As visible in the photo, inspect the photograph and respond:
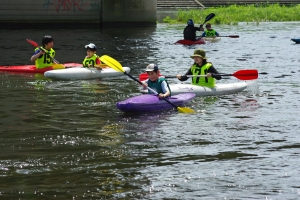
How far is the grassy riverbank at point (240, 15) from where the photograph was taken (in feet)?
149

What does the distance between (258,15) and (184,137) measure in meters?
37.9

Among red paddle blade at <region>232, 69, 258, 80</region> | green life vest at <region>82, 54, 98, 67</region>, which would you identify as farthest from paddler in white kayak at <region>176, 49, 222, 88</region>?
green life vest at <region>82, 54, 98, 67</region>

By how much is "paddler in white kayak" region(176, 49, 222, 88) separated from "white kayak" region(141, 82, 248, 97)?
7.5 inches

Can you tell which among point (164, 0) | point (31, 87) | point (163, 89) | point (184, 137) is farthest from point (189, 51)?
point (164, 0)

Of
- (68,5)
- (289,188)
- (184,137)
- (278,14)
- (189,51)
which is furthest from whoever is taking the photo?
(278,14)

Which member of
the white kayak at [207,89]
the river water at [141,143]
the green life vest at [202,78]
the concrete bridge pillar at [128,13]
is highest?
the concrete bridge pillar at [128,13]

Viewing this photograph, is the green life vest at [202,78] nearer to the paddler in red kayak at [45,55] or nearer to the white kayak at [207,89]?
the white kayak at [207,89]

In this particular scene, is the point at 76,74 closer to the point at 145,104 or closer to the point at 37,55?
the point at 37,55

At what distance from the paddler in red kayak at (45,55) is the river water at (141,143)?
26.9 inches

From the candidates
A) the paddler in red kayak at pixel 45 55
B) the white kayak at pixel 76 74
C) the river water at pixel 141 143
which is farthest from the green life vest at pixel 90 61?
the paddler in red kayak at pixel 45 55

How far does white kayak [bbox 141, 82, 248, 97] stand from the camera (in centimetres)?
1520

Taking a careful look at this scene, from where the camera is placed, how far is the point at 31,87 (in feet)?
56.9

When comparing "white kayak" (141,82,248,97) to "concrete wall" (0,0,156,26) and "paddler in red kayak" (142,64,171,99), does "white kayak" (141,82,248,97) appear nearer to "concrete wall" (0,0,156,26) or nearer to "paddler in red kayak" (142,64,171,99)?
"paddler in red kayak" (142,64,171,99)

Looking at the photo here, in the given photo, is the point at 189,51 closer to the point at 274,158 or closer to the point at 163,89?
the point at 163,89
